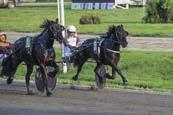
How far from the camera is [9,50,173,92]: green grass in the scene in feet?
61.8

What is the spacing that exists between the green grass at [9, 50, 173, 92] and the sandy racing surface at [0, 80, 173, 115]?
1.85m

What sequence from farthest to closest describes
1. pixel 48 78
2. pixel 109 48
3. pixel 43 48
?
pixel 109 48 < pixel 48 78 < pixel 43 48

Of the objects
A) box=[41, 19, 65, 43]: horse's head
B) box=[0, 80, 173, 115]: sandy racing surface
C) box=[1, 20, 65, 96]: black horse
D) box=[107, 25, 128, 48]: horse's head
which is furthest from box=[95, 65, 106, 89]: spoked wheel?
box=[41, 19, 65, 43]: horse's head

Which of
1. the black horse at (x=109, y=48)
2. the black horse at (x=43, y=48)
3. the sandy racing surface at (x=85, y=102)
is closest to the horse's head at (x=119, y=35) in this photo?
the black horse at (x=109, y=48)

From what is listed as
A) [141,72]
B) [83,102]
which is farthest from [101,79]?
[141,72]

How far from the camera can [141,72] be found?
859 inches

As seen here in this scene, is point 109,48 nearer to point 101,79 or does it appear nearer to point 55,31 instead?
point 101,79

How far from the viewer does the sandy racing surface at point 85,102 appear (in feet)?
42.8

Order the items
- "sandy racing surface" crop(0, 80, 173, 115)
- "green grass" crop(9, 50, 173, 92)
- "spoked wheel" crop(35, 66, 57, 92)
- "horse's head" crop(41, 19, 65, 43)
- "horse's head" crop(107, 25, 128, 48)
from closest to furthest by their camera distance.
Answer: "sandy racing surface" crop(0, 80, 173, 115)
"horse's head" crop(41, 19, 65, 43)
"spoked wheel" crop(35, 66, 57, 92)
"horse's head" crop(107, 25, 128, 48)
"green grass" crop(9, 50, 173, 92)

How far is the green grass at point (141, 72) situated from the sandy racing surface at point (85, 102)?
1.85 meters

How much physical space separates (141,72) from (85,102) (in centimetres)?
760

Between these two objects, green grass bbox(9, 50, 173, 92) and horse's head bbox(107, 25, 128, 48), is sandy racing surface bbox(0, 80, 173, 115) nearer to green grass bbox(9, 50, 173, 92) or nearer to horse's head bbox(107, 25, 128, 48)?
horse's head bbox(107, 25, 128, 48)

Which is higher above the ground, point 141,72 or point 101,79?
point 101,79

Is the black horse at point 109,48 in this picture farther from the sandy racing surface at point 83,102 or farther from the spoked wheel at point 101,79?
the sandy racing surface at point 83,102
